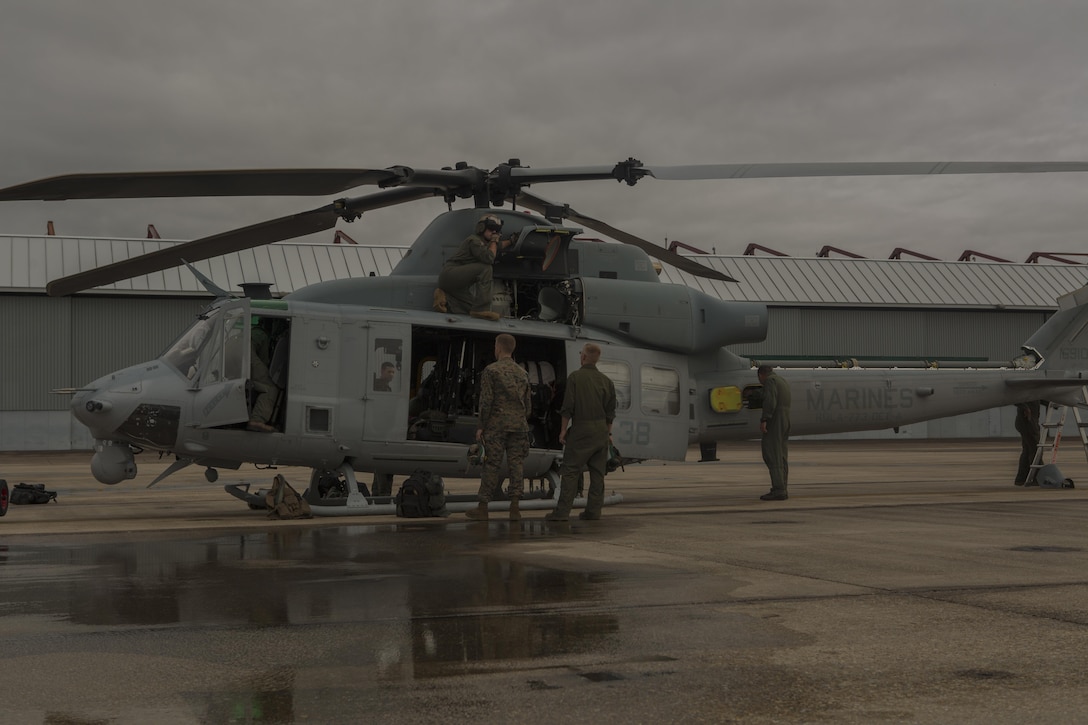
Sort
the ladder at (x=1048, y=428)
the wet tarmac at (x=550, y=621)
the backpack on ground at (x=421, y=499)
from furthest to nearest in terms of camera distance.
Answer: the ladder at (x=1048, y=428), the backpack on ground at (x=421, y=499), the wet tarmac at (x=550, y=621)

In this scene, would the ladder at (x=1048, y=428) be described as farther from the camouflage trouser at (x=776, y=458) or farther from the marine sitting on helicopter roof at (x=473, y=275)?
the marine sitting on helicopter roof at (x=473, y=275)

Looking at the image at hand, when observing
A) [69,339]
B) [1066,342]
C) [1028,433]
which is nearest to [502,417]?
[1028,433]

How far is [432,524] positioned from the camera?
10.6 meters

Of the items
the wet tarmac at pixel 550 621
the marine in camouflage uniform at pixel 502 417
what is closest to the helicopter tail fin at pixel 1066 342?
the wet tarmac at pixel 550 621

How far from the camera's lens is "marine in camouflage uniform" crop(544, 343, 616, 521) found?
10656mm

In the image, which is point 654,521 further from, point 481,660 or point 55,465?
point 55,465

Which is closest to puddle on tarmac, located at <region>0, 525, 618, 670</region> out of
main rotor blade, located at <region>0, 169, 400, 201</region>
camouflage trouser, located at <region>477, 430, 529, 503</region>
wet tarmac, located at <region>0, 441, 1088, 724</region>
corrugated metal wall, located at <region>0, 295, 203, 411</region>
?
wet tarmac, located at <region>0, 441, 1088, 724</region>

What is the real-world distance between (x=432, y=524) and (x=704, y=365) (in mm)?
4553

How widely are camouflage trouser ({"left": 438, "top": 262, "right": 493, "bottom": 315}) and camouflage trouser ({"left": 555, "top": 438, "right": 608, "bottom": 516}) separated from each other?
212cm

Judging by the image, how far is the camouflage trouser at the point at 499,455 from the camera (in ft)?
34.4

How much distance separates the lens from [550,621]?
5340mm

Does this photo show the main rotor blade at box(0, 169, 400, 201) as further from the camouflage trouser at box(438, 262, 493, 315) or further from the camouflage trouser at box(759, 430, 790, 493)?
the camouflage trouser at box(759, 430, 790, 493)

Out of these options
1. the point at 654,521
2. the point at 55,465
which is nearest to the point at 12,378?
the point at 55,465

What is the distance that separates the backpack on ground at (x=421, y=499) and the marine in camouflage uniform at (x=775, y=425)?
15.1ft
